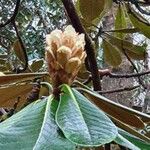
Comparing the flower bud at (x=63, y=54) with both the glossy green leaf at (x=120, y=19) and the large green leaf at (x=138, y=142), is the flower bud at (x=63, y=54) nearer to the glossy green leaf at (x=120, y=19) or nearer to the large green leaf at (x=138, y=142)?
the large green leaf at (x=138, y=142)

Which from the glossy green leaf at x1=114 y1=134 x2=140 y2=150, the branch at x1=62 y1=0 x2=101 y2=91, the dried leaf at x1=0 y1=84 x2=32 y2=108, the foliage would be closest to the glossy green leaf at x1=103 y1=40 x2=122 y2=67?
the branch at x1=62 y1=0 x2=101 y2=91

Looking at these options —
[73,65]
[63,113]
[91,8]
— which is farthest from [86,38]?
[63,113]

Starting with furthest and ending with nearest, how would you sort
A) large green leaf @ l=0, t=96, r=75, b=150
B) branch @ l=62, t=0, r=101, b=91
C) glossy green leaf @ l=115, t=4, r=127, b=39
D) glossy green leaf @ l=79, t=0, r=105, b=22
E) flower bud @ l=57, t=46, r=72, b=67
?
glossy green leaf @ l=115, t=4, r=127, b=39 → glossy green leaf @ l=79, t=0, r=105, b=22 → branch @ l=62, t=0, r=101, b=91 → flower bud @ l=57, t=46, r=72, b=67 → large green leaf @ l=0, t=96, r=75, b=150

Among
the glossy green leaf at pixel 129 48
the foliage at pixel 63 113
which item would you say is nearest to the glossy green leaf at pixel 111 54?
the glossy green leaf at pixel 129 48

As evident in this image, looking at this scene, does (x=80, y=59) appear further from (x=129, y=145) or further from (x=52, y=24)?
(x=52, y=24)

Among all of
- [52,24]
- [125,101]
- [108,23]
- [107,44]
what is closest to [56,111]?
[107,44]

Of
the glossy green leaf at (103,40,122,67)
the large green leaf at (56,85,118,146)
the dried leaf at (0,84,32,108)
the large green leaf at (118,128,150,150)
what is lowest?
the large green leaf at (118,128,150,150)

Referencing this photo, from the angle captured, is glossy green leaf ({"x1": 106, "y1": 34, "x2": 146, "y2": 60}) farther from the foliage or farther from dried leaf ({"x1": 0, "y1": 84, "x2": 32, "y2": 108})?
dried leaf ({"x1": 0, "y1": 84, "x2": 32, "y2": 108})

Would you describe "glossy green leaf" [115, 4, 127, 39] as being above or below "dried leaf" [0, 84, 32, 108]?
above
